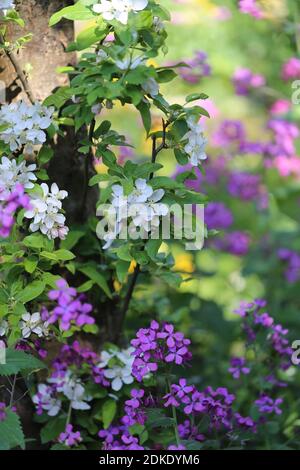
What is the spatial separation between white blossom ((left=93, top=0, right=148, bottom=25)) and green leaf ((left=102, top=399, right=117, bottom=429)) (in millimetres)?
920

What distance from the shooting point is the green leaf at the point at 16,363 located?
1396 millimetres

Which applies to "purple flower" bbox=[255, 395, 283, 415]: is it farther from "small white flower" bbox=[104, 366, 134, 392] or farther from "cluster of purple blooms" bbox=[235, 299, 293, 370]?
"small white flower" bbox=[104, 366, 134, 392]

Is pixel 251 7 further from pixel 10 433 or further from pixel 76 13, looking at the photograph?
→ pixel 10 433

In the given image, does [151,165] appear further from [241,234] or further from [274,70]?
[274,70]

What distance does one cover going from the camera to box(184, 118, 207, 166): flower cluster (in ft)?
5.27

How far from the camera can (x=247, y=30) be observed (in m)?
5.56

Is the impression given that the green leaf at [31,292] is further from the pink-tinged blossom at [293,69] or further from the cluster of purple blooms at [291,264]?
the pink-tinged blossom at [293,69]

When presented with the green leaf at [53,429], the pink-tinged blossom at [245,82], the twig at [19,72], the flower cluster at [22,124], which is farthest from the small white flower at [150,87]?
the pink-tinged blossom at [245,82]

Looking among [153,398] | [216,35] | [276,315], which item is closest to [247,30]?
[216,35]

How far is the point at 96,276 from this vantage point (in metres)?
1.82

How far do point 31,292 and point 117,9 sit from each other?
2.06ft

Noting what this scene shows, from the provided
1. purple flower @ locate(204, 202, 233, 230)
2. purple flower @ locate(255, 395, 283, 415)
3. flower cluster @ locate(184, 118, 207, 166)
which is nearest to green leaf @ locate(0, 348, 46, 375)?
flower cluster @ locate(184, 118, 207, 166)

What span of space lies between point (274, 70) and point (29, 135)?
3.92m

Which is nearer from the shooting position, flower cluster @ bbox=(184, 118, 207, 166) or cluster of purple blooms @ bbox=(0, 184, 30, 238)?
Result: cluster of purple blooms @ bbox=(0, 184, 30, 238)
